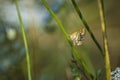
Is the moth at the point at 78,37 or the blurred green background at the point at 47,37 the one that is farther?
the blurred green background at the point at 47,37

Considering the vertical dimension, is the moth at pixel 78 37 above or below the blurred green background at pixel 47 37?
below

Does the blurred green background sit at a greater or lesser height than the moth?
greater

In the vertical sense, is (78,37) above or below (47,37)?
below

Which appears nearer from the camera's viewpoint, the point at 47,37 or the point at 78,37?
the point at 78,37

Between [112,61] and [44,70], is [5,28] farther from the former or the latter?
[112,61]

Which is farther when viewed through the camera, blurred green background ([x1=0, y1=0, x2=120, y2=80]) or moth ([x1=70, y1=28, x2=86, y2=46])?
blurred green background ([x1=0, y1=0, x2=120, y2=80])

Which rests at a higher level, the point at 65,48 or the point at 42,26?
the point at 42,26

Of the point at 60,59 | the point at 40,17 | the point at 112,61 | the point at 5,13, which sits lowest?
the point at 112,61

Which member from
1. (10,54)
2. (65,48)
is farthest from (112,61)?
(10,54)
